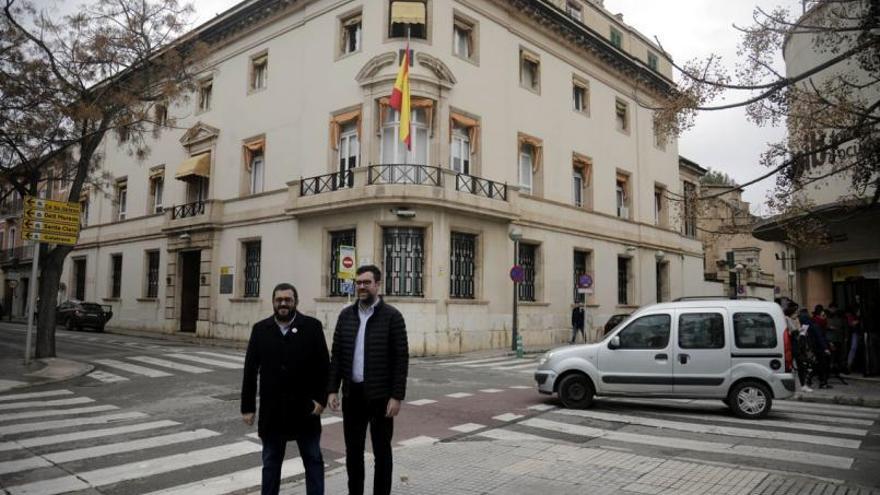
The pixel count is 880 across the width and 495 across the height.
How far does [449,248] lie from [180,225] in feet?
44.7

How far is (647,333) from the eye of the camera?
973cm

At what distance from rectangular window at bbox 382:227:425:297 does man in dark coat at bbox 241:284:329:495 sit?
15383 millimetres

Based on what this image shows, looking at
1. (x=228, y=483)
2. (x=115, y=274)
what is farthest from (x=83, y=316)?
(x=228, y=483)

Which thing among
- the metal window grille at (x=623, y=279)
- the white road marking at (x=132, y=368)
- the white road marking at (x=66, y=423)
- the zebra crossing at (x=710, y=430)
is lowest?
the white road marking at (x=66, y=423)

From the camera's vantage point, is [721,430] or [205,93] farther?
[205,93]

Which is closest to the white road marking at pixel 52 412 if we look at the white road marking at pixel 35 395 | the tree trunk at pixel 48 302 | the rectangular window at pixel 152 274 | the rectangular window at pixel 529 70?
the white road marking at pixel 35 395

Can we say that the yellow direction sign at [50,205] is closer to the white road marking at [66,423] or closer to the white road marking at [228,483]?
the white road marking at [66,423]

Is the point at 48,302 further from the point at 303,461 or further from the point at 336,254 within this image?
the point at 303,461

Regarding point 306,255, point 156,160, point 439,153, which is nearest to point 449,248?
point 439,153

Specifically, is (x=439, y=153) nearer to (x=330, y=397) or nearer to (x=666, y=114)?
(x=666, y=114)

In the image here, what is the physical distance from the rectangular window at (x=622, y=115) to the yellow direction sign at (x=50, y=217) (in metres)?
24.5

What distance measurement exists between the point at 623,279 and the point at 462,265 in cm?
1202

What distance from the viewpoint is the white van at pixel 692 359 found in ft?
30.2

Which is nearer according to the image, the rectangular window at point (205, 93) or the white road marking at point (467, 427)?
the white road marking at point (467, 427)
